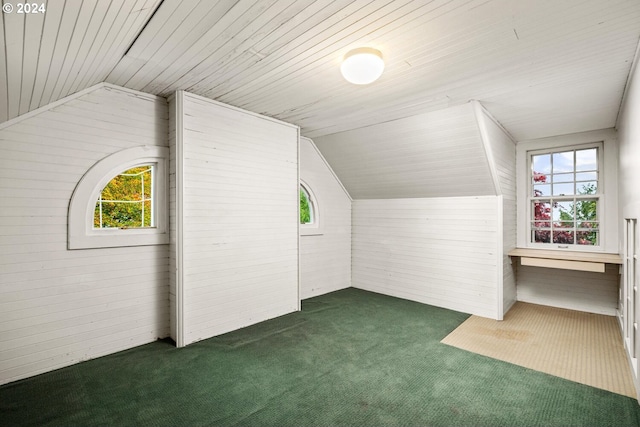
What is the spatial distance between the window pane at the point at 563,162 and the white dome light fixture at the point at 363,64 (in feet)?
12.7

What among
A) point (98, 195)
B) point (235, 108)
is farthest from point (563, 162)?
point (98, 195)

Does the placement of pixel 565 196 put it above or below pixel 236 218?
above

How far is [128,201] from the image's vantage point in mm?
3209

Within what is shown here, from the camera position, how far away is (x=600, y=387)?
2402mm

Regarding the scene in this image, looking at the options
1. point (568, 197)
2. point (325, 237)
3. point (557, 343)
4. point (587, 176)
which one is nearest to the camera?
point (557, 343)

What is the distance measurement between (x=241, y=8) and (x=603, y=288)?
5440 millimetres

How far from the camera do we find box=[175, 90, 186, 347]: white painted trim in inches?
123

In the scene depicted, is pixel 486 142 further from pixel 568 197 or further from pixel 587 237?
pixel 587 237

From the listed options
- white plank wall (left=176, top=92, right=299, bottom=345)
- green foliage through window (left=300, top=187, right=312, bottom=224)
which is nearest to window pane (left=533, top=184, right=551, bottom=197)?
green foliage through window (left=300, top=187, right=312, bottom=224)

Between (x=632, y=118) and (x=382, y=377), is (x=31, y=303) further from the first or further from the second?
(x=632, y=118)

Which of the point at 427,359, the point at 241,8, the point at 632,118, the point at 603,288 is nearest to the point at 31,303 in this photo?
the point at 241,8

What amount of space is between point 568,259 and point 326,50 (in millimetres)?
3829

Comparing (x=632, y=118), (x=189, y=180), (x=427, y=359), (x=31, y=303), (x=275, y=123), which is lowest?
(x=427, y=359)

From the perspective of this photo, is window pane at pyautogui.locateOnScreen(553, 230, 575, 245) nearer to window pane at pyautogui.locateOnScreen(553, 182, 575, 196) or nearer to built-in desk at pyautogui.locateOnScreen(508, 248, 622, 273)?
built-in desk at pyautogui.locateOnScreen(508, 248, 622, 273)
